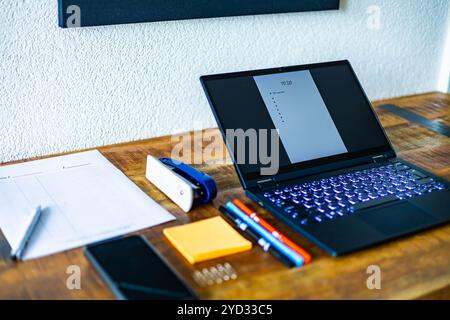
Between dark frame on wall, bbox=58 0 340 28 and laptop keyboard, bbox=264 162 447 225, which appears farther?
dark frame on wall, bbox=58 0 340 28

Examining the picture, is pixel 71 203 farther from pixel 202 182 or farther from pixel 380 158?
pixel 380 158

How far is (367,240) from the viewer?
805 millimetres

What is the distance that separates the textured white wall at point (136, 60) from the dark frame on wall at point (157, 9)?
0.09 ft

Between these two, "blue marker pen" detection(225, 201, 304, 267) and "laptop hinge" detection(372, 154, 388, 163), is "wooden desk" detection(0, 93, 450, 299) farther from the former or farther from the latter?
"laptop hinge" detection(372, 154, 388, 163)

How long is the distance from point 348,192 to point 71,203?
0.45 meters

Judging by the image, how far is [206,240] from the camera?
807 millimetres

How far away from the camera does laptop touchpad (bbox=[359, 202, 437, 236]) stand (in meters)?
0.84

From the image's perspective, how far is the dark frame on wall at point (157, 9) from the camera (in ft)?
3.35

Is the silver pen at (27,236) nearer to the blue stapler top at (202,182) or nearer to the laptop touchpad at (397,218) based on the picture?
the blue stapler top at (202,182)

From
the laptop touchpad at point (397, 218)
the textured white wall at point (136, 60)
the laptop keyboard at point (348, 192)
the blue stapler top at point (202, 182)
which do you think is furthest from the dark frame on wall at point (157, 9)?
the laptop touchpad at point (397, 218)

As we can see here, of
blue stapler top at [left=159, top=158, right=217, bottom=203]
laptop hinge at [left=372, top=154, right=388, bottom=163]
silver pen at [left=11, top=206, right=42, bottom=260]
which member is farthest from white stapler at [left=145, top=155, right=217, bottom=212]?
laptop hinge at [left=372, top=154, right=388, bottom=163]

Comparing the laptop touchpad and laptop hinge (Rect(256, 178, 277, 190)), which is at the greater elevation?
laptop hinge (Rect(256, 178, 277, 190))

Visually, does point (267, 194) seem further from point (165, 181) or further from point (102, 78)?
point (102, 78)
